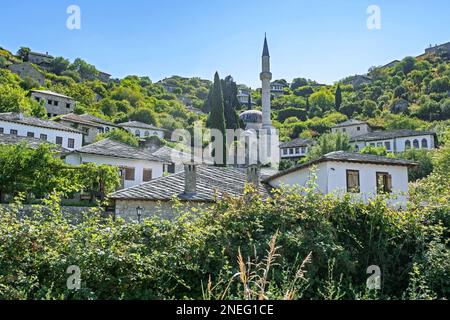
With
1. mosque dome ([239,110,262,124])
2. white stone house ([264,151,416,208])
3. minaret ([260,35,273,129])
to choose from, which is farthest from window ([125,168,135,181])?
mosque dome ([239,110,262,124])

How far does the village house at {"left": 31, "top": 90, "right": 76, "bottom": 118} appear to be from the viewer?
77062 millimetres

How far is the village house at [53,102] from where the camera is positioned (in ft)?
253

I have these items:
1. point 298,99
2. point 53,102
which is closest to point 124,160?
point 53,102

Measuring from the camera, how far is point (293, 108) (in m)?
125

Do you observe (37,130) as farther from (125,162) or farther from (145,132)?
(145,132)

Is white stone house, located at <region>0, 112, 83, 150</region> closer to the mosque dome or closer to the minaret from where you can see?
the minaret

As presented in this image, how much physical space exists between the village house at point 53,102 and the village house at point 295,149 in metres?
40.6

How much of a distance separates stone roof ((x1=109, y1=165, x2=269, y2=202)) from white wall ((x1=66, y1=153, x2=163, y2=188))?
14.1m

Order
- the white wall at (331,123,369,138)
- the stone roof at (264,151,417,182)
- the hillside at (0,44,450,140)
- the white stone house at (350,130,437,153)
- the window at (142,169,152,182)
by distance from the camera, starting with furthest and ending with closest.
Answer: the white wall at (331,123,369,138), the hillside at (0,44,450,140), the white stone house at (350,130,437,153), the window at (142,169,152,182), the stone roof at (264,151,417,182)

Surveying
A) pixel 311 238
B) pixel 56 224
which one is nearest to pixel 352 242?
pixel 311 238

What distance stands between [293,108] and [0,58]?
7616 cm

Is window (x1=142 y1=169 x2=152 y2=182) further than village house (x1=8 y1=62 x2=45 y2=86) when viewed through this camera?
No

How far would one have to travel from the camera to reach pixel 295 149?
7900 cm
